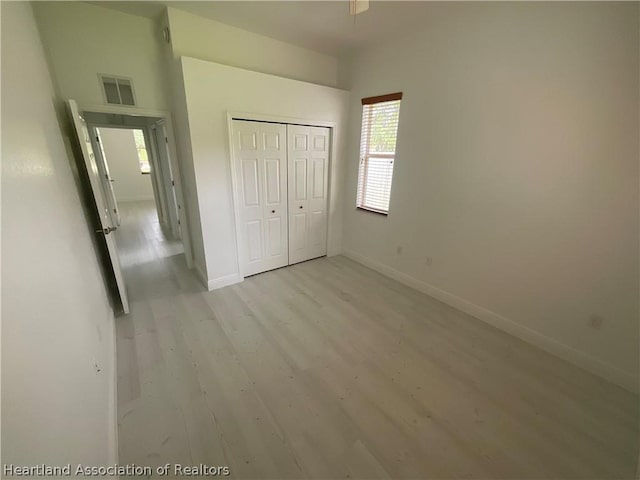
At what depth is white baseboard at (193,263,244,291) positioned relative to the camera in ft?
10.3

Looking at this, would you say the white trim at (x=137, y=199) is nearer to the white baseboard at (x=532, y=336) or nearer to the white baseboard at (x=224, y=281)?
the white baseboard at (x=224, y=281)

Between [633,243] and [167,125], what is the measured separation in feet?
14.8

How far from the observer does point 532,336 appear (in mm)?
2357

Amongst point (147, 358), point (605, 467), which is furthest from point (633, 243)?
point (147, 358)

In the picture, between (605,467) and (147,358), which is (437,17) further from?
(147,358)

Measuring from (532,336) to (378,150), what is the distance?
268cm

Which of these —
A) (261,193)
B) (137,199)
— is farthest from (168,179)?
(137,199)

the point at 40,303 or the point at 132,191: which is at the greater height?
the point at 40,303

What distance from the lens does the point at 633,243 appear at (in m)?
1.80

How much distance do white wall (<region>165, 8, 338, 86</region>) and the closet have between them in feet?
2.22

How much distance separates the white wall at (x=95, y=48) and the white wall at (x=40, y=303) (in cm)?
77

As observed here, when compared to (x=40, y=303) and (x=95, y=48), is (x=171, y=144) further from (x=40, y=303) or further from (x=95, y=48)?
(x=40, y=303)

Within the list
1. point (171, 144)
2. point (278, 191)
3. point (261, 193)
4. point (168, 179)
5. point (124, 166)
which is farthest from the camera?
point (124, 166)

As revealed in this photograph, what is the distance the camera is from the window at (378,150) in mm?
3207
